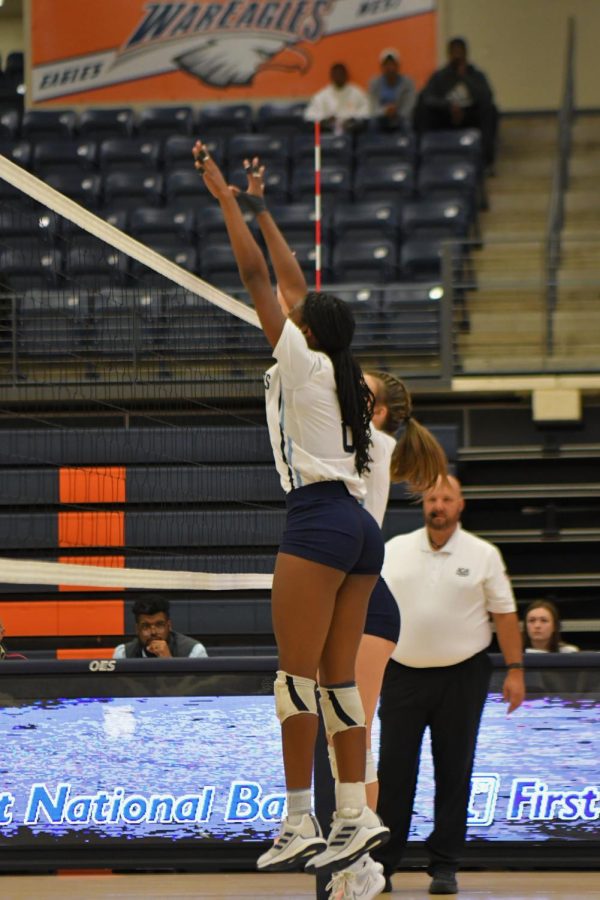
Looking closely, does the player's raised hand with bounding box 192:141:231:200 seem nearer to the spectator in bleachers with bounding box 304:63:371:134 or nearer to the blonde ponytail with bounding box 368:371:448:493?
the blonde ponytail with bounding box 368:371:448:493

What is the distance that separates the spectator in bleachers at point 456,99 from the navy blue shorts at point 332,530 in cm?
1123

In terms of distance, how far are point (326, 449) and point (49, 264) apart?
8.95 metres

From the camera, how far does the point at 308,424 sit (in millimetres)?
3902

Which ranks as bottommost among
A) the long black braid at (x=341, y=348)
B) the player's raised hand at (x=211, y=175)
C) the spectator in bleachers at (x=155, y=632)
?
the spectator in bleachers at (x=155, y=632)

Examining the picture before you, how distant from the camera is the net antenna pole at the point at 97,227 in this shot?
523 centimetres

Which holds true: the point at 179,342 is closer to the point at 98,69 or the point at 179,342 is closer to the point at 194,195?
the point at 194,195

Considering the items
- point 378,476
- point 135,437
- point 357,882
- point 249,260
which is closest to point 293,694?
point 357,882

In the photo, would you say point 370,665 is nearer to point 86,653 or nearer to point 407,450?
point 407,450

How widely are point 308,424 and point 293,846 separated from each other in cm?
106

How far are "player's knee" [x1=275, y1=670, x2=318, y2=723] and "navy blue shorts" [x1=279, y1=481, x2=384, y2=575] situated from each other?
30cm

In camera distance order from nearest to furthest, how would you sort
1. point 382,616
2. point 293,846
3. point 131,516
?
1. point 293,846
2. point 382,616
3. point 131,516

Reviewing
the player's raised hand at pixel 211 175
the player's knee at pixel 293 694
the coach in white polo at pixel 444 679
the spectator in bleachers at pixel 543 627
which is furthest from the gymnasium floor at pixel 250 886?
the player's raised hand at pixel 211 175

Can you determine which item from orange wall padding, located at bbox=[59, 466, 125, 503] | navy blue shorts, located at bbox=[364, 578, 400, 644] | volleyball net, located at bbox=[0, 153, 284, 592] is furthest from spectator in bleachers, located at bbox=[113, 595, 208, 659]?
navy blue shorts, located at bbox=[364, 578, 400, 644]

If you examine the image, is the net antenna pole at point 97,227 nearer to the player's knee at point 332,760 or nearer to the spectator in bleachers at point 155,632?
the player's knee at point 332,760
